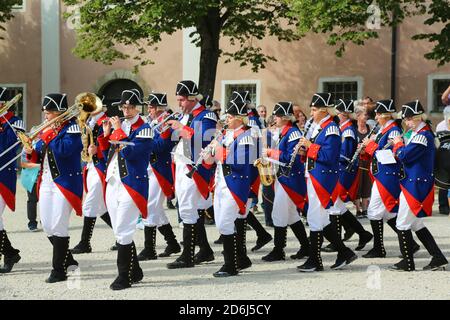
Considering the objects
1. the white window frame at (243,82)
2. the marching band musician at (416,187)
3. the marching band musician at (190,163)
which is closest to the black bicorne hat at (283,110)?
the marching band musician at (190,163)

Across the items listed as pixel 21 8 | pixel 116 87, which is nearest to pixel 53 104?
pixel 116 87

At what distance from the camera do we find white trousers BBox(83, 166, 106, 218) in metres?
10.7

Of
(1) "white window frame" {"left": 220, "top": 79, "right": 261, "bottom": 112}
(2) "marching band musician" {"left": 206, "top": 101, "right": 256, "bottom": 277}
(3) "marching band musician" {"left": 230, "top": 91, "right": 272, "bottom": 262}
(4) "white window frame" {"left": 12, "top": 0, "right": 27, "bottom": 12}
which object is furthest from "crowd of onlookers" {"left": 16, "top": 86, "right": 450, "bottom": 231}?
(4) "white window frame" {"left": 12, "top": 0, "right": 27, "bottom": 12}

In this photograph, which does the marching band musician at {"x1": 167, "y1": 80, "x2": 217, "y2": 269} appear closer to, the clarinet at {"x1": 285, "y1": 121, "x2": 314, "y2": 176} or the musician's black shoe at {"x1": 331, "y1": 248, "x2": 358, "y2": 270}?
the clarinet at {"x1": 285, "y1": 121, "x2": 314, "y2": 176}

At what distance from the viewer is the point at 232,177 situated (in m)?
8.74

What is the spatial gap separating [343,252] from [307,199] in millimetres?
771

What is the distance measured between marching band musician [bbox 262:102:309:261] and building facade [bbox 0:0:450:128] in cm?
1282

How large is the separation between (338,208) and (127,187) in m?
3.35

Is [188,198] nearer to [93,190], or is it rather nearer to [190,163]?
[190,163]

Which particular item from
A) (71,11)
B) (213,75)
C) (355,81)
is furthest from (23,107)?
(355,81)

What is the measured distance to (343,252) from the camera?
9297 mm

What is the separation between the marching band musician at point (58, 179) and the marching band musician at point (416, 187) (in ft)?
11.5

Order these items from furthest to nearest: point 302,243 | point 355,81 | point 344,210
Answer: point 355,81 → point 344,210 → point 302,243
